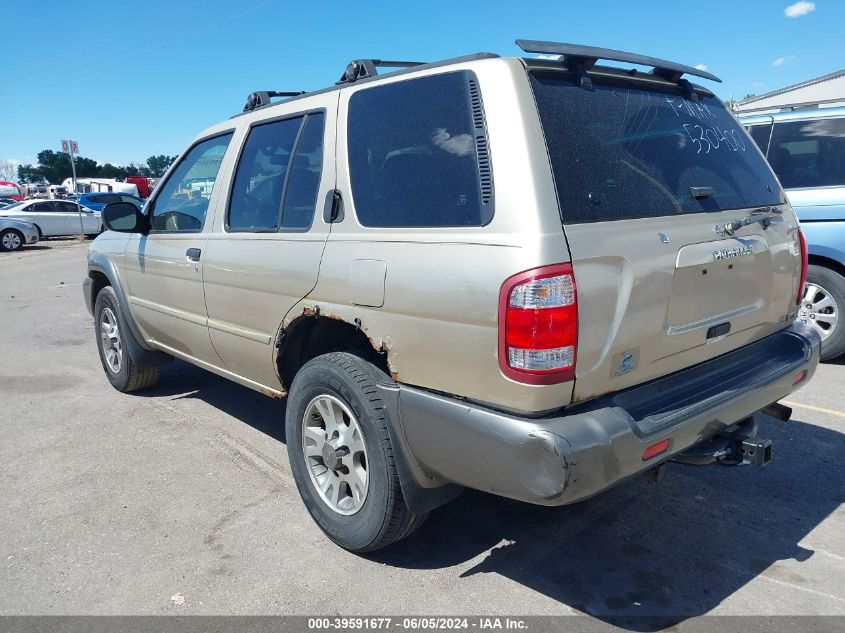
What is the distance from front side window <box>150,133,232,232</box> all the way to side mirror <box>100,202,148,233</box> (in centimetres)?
12

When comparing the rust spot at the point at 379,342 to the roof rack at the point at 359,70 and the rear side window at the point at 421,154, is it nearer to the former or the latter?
the rear side window at the point at 421,154

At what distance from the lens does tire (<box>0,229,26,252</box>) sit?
69.7 ft

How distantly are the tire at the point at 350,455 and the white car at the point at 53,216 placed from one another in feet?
73.4

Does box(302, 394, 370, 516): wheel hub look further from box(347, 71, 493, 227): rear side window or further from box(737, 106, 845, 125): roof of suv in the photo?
box(737, 106, 845, 125): roof of suv

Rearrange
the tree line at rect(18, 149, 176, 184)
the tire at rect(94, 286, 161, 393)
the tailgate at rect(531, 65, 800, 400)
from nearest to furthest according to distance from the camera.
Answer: the tailgate at rect(531, 65, 800, 400), the tire at rect(94, 286, 161, 393), the tree line at rect(18, 149, 176, 184)

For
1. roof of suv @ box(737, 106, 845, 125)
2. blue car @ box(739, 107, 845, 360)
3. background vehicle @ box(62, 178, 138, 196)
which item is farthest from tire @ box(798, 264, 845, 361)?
background vehicle @ box(62, 178, 138, 196)

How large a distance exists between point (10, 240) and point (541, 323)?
2354 cm

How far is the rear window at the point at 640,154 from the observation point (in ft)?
8.22

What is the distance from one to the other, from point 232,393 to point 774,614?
431 cm

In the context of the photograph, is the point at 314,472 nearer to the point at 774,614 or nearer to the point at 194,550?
the point at 194,550

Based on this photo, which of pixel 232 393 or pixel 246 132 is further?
pixel 232 393

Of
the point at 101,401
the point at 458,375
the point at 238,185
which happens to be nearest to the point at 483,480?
the point at 458,375

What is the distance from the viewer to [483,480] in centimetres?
244

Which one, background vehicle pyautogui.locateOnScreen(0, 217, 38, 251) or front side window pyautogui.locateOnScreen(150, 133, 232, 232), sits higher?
front side window pyautogui.locateOnScreen(150, 133, 232, 232)
